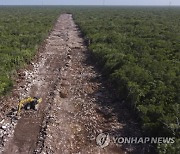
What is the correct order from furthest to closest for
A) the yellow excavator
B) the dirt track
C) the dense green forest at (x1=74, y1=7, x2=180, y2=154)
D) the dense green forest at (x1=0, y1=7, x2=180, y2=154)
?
the yellow excavator, the dense green forest at (x1=0, y1=7, x2=180, y2=154), the dense green forest at (x1=74, y1=7, x2=180, y2=154), the dirt track

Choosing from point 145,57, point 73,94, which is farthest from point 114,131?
point 145,57

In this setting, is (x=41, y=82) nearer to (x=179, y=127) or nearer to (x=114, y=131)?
(x=114, y=131)

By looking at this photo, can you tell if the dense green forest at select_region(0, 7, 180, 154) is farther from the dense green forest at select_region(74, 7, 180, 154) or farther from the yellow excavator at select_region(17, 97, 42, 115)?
the yellow excavator at select_region(17, 97, 42, 115)

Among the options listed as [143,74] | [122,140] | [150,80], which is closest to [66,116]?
[122,140]

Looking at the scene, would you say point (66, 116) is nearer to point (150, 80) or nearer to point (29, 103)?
point (29, 103)

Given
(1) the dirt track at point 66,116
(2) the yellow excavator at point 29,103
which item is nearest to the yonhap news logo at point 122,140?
(1) the dirt track at point 66,116

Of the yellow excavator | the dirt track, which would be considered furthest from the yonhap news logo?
the yellow excavator

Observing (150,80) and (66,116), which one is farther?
(150,80)

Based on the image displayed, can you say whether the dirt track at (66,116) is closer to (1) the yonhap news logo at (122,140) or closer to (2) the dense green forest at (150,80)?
(1) the yonhap news logo at (122,140)
